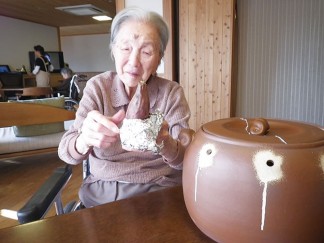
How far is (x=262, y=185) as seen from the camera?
0.37m

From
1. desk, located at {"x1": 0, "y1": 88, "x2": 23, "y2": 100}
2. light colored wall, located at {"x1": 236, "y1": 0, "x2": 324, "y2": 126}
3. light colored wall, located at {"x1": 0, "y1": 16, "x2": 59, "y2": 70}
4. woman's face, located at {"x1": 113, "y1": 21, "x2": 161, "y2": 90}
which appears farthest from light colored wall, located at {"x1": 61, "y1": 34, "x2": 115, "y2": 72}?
woman's face, located at {"x1": 113, "y1": 21, "x2": 161, "y2": 90}

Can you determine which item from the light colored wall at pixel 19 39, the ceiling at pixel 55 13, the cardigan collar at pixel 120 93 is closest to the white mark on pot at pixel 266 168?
the cardigan collar at pixel 120 93

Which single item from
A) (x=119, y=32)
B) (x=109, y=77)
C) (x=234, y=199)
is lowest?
(x=234, y=199)

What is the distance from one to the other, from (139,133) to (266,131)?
21cm

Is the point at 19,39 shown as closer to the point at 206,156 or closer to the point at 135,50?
the point at 135,50

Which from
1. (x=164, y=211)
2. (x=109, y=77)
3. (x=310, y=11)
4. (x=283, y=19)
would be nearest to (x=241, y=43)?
(x=283, y=19)

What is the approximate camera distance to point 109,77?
0.99 metres

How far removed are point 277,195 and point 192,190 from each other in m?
0.13

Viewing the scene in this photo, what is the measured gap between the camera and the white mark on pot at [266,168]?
0.37 m

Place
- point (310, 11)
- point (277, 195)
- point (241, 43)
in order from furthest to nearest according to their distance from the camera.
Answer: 1. point (241, 43)
2. point (310, 11)
3. point (277, 195)

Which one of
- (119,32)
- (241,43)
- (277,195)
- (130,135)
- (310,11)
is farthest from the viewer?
(241,43)

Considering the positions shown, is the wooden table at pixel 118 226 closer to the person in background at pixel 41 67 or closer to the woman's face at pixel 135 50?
the woman's face at pixel 135 50

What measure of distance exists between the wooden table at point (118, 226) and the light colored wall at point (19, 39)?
28.0 feet

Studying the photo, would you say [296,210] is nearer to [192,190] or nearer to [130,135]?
[192,190]
